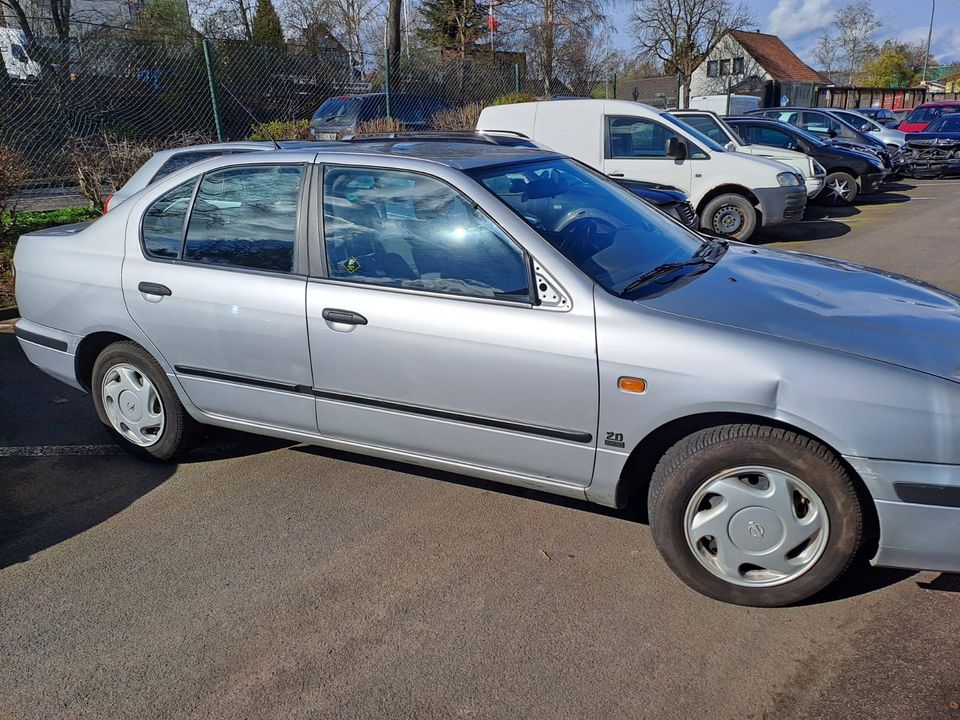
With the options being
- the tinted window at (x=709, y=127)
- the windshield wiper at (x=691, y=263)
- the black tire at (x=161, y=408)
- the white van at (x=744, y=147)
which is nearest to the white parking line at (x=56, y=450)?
the black tire at (x=161, y=408)

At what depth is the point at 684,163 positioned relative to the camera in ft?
33.7

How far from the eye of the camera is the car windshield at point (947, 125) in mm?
18312

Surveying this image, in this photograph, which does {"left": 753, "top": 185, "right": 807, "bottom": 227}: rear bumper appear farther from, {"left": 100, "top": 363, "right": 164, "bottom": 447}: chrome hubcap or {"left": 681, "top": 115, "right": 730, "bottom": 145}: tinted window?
{"left": 100, "top": 363, "right": 164, "bottom": 447}: chrome hubcap

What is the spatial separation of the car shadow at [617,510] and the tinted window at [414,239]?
1063 mm

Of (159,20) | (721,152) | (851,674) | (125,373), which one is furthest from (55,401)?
(159,20)

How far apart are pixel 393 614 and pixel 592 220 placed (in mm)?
1938

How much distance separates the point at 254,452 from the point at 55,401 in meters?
1.85

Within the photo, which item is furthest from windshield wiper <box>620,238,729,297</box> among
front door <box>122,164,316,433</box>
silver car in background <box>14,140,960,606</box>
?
front door <box>122,164,316,433</box>

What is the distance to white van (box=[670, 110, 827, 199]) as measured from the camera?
11.9m

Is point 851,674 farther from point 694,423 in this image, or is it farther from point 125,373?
point 125,373

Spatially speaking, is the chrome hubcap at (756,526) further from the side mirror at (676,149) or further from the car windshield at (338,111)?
the car windshield at (338,111)

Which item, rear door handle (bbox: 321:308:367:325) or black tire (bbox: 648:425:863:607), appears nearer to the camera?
black tire (bbox: 648:425:863:607)

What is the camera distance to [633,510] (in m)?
3.69

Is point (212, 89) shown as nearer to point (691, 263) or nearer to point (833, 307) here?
point (691, 263)
